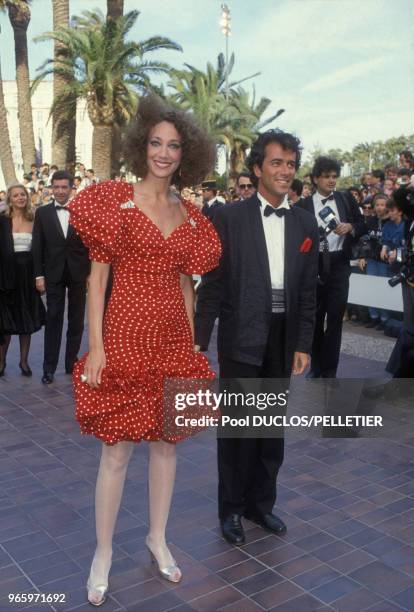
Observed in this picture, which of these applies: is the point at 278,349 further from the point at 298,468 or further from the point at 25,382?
the point at 25,382

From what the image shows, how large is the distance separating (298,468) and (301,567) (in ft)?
3.90

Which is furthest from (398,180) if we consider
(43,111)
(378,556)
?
(43,111)

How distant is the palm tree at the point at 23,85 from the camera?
23375 millimetres

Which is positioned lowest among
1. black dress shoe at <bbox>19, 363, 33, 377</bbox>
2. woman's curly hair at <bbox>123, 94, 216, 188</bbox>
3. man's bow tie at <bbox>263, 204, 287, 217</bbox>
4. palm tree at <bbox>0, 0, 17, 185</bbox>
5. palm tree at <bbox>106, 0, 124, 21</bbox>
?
black dress shoe at <bbox>19, 363, 33, 377</bbox>

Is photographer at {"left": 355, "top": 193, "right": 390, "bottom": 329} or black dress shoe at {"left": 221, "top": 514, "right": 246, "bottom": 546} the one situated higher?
photographer at {"left": 355, "top": 193, "right": 390, "bottom": 329}

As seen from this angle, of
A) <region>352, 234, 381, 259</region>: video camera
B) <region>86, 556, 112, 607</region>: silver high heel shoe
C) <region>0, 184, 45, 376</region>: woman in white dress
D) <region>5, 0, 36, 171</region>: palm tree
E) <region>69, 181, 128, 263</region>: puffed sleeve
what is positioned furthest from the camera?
<region>5, 0, 36, 171</region>: palm tree

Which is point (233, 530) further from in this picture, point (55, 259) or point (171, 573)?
point (55, 259)

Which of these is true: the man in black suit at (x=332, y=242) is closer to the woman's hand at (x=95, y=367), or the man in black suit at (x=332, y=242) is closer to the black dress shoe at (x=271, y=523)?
the black dress shoe at (x=271, y=523)

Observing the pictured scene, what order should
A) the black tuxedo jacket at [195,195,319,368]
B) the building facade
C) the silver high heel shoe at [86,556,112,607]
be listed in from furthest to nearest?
the building facade < the black tuxedo jacket at [195,195,319,368] < the silver high heel shoe at [86,556,112,607]

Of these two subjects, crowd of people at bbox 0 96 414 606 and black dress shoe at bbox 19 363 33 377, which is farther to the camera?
black dress shoe at bbox 19 363 33 377

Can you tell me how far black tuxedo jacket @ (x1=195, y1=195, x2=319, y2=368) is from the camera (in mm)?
3303

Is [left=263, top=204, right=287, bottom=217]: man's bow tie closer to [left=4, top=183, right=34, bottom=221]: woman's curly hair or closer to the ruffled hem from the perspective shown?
the ruffled hem

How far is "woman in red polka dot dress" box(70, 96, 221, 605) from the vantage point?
2.82 metres

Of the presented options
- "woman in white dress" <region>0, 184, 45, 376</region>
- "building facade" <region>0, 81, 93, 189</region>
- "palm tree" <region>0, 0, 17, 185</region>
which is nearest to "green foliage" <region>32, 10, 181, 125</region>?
"palm tree" <region>0, 0, 17, 185</region>
